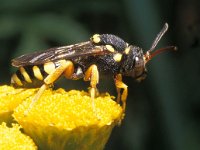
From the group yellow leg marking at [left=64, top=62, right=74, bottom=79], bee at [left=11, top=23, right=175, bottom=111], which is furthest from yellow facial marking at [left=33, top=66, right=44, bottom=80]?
yellow leg marking at [left=64, top=62, right=74, bottom=79]

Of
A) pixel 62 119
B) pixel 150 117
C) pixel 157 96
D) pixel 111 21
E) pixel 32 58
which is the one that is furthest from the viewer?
pixel 111 21

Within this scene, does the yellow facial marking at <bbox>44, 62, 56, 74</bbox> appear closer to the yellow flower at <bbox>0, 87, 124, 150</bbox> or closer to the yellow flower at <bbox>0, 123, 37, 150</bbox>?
the yellow flower at <bbox>0, 87, 124, 150</bbox>

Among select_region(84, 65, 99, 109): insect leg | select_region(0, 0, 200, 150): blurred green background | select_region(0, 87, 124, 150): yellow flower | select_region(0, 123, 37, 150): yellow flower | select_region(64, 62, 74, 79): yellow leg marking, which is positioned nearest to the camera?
select_region(0, 123, 37, 150): yellow flower

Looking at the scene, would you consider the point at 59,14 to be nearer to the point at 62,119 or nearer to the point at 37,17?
the point at 37,17

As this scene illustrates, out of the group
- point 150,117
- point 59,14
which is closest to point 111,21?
point 59,14

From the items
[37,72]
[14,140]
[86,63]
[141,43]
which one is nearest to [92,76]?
[86,63]

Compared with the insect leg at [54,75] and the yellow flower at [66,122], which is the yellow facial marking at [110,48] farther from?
the yellow flower at [66,122]
